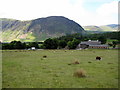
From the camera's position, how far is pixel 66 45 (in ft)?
475

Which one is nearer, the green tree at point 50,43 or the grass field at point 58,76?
the grass field at point 58,76

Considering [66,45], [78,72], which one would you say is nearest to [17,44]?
[66,45]

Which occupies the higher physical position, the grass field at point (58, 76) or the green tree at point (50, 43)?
the green tree at point (50, 43)

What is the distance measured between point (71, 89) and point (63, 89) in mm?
680

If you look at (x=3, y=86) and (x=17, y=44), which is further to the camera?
(x=17, y=44)

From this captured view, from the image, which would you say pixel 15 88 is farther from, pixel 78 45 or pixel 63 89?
pixel 78 45

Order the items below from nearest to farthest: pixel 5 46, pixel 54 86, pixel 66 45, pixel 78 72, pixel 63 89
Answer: pixel 63 89
pixel 54 86
pixel 78 72
pixel 5 46
pixel 66 45

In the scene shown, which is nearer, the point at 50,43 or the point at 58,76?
the point at 58,76

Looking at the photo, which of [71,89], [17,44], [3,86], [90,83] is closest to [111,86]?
[90,83]

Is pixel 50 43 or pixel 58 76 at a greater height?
pixel 50 43

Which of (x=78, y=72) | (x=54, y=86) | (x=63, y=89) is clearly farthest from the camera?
(x=78, y=72)

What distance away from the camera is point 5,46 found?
129 meters

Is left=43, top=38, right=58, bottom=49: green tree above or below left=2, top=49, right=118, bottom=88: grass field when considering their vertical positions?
above

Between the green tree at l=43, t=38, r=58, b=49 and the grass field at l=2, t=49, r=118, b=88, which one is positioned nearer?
the grass field at l=2, t=49, r=118, b=88
